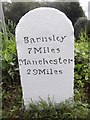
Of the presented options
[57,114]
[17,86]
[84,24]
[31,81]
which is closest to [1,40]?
[17,86]

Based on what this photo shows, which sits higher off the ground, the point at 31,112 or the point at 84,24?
the point at 84,24

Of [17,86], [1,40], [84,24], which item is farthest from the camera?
[84,24]

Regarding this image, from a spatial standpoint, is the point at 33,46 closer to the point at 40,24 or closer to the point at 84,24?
the point at 40,24

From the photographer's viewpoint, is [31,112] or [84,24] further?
[84,24]

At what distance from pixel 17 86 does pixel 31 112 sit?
1.01 ft

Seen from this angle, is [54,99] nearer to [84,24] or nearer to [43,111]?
[43,111]

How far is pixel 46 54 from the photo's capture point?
62.2 inches

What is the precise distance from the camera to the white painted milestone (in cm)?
151

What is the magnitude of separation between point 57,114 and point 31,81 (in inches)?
9.4

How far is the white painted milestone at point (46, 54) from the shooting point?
1508 mm

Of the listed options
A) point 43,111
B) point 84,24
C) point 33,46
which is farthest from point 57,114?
point 84,24

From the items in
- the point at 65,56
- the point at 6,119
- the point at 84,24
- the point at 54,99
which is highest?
the point at 84,24

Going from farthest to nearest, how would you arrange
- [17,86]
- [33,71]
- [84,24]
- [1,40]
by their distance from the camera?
[84,24], [1,40], [17,86], [33,71]

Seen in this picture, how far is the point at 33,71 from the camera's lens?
1.62 meters
